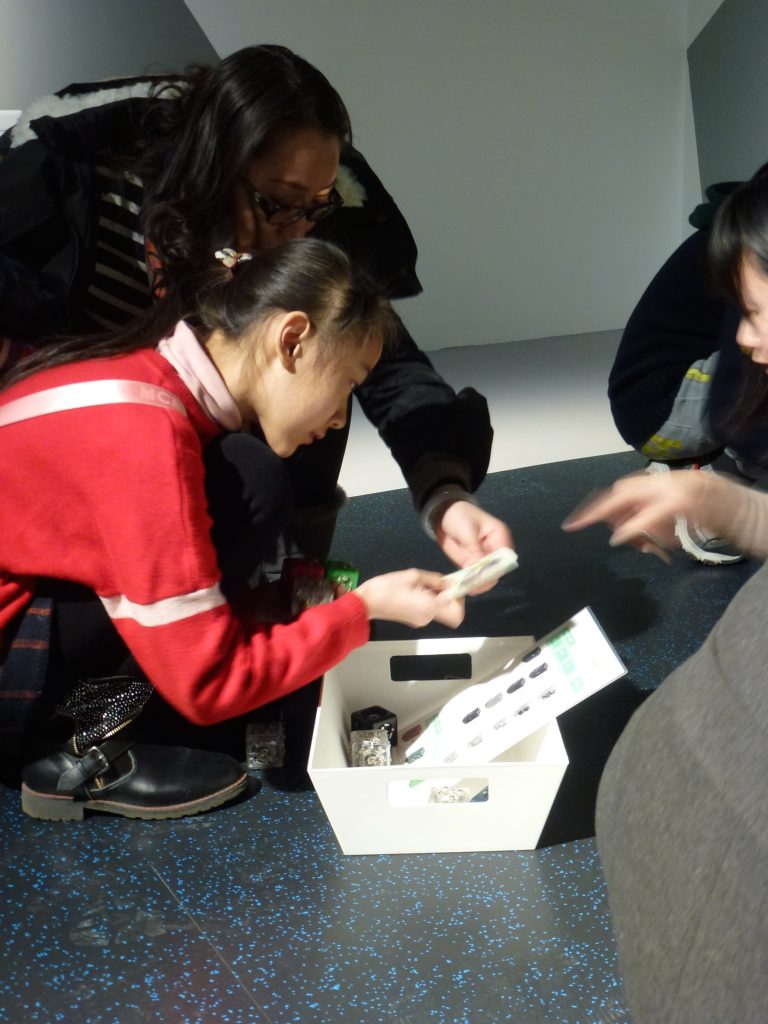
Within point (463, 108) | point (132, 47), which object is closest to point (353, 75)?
point (463, 108)

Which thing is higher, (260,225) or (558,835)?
(260,225)

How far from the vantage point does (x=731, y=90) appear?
10.1ft

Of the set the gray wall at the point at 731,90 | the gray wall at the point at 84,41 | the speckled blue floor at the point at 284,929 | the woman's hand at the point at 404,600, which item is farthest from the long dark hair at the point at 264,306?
the gray wall at the point at 731,90

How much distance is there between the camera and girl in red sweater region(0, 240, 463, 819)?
0.87 m

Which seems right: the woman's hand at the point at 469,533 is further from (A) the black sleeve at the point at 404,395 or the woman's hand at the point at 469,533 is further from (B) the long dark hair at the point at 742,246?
(B) the long dark hair at the point at 742,246

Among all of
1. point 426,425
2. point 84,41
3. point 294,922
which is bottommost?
point 294,922

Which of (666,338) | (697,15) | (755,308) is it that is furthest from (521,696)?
(697,15)

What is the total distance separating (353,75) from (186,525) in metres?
2.41

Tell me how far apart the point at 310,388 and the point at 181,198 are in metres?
0.31

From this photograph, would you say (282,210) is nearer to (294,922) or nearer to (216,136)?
(216,136)

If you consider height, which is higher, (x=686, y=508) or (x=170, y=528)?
(x=170, y=528)

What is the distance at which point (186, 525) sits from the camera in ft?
2.81

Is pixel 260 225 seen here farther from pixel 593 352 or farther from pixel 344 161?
pixel 593 352

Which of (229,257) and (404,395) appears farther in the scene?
(404,395)
